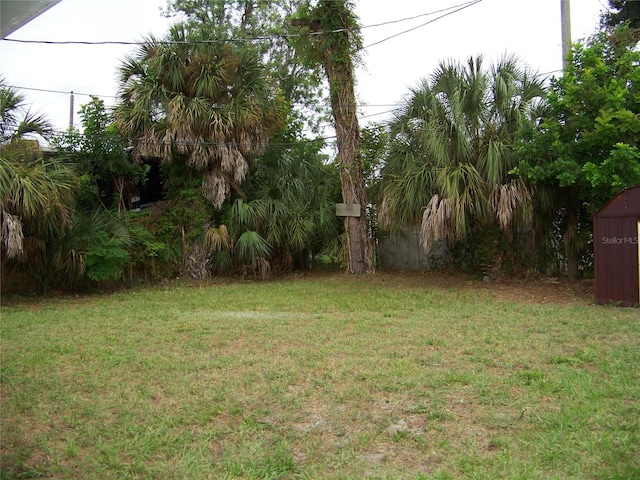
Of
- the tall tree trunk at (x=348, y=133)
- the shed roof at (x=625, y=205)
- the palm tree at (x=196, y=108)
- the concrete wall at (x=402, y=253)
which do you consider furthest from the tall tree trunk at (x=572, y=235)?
the palm tree at (x=196, y=108)

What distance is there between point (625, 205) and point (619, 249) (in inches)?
27.7

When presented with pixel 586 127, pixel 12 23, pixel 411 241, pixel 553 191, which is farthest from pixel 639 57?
pixel 12 23

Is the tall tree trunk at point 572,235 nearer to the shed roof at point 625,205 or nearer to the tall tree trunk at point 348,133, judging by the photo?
the shed roof at point 625,205

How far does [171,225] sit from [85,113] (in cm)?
310

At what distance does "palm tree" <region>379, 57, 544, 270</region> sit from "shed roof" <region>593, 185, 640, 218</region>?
1934 mm

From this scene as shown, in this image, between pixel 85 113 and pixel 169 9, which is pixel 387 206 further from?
pixel 169 9

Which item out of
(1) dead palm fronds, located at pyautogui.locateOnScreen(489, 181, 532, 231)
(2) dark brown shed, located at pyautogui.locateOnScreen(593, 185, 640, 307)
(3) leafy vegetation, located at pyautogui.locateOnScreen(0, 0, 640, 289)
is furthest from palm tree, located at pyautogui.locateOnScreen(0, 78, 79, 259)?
(2) dark brown shed, located at pyautogui.locateOnScreen(593, 185, 640, 307)

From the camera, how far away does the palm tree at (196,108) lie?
13398 mm

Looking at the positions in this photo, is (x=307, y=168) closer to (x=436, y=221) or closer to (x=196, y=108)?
(x=196, y=108)

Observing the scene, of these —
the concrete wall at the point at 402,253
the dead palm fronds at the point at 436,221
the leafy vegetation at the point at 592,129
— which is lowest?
the concrete wall at the point at 402,253

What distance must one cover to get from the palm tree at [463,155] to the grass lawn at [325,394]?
2502 millimetres

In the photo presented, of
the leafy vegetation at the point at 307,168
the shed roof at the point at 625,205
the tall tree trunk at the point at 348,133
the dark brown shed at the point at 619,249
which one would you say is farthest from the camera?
the tall tree trunk at the point at 348,133

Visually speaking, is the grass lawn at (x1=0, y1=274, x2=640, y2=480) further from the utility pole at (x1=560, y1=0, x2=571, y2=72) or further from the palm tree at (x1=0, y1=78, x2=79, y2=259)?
the utility pole at (x1=560, y1=0, x2=571, y2=72)

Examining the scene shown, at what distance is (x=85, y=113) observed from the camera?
13180 millimetres
